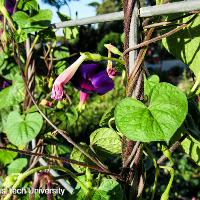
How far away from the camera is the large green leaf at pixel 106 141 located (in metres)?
0.69

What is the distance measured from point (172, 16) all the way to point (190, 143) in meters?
0.21

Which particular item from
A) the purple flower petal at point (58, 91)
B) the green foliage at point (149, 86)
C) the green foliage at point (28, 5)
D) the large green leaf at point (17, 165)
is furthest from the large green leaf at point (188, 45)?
the large green leaf at point (17, 165)

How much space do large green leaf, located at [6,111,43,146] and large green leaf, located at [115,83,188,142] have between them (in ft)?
1.37

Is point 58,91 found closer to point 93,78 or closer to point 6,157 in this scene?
point 93,78

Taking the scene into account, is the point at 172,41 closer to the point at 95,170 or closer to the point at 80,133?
the point at 95,170

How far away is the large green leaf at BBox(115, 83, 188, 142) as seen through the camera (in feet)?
1.53

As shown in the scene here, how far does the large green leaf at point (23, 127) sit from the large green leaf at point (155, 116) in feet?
1.37

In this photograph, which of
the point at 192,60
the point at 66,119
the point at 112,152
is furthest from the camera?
the point at 66,119

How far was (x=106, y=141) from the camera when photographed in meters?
0.71

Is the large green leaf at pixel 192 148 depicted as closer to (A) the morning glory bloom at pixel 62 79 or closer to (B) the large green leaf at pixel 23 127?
(A) the morning glory bloom at pixel 62 79

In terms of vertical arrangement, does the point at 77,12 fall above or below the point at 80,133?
above

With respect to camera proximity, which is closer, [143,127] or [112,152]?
[143,127]

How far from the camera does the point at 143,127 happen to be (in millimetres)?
471

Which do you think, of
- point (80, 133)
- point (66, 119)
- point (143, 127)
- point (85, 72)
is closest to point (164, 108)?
point (143, 127)
